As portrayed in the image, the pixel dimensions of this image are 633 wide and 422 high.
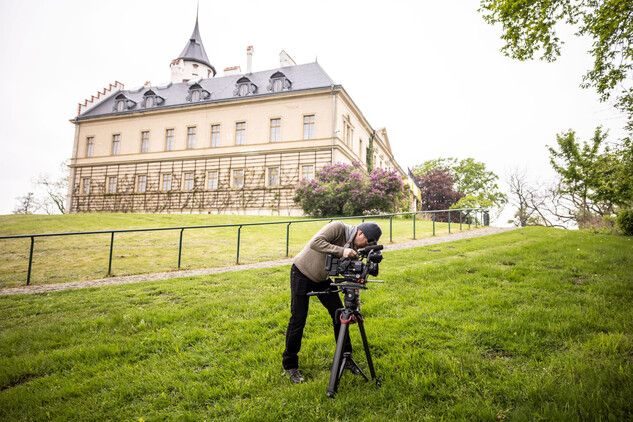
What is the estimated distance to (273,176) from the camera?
1147 inches

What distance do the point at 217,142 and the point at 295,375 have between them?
30.6m

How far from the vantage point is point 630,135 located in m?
10.2

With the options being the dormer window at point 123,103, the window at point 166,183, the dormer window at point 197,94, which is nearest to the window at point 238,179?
the window at point 166,183

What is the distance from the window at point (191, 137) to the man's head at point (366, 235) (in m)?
32.1

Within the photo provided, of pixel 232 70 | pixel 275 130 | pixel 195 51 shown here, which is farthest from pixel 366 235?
pixel 195 51

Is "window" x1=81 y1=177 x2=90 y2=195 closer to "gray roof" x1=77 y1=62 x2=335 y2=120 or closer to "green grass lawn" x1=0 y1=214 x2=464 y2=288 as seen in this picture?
"gray roof" x1=77 y1=62 x2=335 y2=120

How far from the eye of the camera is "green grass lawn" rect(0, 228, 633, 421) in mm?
3104

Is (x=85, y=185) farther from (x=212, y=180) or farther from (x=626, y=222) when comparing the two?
(x=626, y=222)

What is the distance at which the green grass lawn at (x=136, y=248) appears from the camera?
35.2 feet

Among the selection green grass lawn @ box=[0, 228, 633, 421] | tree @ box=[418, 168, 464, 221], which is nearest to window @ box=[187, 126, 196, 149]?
green grass lawn @ box=[0, 228, 633, 421]

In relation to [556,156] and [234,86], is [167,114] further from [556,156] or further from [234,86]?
[556,156]

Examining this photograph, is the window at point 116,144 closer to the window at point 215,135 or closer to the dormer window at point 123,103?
the dormer window at point 123,103

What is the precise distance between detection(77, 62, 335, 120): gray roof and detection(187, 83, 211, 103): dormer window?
0.14m

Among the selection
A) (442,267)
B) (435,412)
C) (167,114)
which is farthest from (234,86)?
(435,412)
